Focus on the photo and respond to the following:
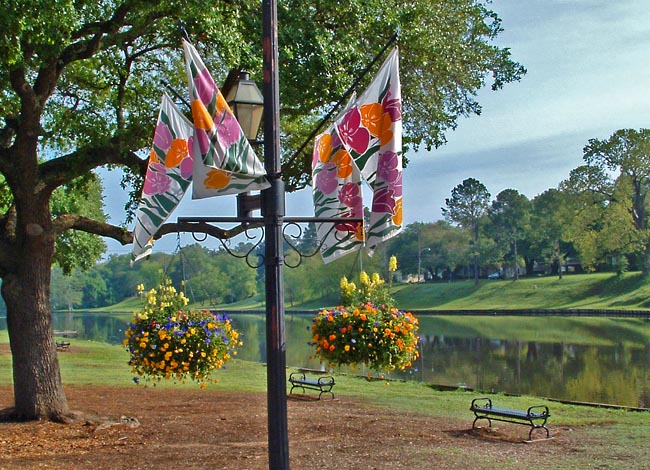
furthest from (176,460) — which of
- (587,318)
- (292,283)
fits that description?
(292,283)

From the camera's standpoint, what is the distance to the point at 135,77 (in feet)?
46.1

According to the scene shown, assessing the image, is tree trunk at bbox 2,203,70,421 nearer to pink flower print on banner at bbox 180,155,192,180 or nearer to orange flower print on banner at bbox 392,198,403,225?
pink flower print on banner at bbox 180,155,192,180

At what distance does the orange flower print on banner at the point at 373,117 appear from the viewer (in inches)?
245

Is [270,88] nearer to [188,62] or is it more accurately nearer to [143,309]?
[188,62]

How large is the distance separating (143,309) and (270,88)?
13.7ft

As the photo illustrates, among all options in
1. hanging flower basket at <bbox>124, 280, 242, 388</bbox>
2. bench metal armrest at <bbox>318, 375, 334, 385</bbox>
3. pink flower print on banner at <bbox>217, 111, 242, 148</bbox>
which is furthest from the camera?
bench metal armrest at <bbox>318, 375, 334, 385</bbox>

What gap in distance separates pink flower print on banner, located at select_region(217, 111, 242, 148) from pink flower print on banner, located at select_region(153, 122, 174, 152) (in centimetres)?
128

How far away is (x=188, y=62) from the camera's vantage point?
17.8 ft

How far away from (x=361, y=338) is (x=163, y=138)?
2693 mm

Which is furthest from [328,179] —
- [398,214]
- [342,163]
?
[398,214]

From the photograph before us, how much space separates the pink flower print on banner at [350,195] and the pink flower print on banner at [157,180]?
146 cm

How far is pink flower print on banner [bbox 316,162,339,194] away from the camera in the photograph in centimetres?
652

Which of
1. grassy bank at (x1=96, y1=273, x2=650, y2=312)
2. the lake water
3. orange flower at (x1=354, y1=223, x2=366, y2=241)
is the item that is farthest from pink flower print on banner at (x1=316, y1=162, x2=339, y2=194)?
grassy bank at (x1=96, y1=273, x2=650, y2=312)

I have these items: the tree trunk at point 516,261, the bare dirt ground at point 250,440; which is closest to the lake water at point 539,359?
the bare dirt ground at point 250,440
